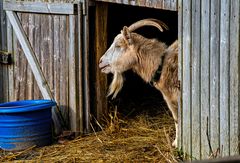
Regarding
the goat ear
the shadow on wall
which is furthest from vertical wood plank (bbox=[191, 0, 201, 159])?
the shadow on wall

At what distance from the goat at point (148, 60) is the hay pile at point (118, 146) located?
41 centimetres

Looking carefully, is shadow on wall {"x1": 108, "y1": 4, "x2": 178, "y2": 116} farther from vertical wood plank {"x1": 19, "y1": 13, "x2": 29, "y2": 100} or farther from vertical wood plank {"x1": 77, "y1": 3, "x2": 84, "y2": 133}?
vertical wood plank {"x1": 19, "y1": 13, "x2": 29, "y2": 100}

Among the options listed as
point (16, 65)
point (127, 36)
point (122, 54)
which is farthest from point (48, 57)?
point (127, 36)

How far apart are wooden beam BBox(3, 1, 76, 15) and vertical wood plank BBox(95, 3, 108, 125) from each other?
1.27 ft

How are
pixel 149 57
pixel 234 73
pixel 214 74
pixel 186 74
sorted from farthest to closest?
pixel 149 57, pixel 186 74, pixel 214 74, pixel 234 73

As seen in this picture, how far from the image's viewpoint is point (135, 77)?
31.8 ft

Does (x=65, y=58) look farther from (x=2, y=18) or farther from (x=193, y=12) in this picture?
(x=193, y=12)

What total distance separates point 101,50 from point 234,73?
304cm

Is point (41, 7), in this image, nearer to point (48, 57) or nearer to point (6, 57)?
point (48, 57)

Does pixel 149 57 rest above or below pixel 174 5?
below

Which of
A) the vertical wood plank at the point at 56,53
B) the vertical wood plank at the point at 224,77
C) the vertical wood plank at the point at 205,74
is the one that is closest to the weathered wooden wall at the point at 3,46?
the vertical wood plank at the point at 56,53

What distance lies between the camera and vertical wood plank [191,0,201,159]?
5572 mm

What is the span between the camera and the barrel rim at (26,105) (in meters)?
7.25

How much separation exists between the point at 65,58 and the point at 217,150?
3.11 metres
